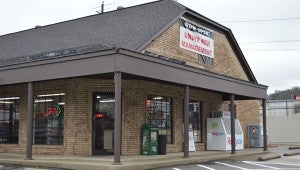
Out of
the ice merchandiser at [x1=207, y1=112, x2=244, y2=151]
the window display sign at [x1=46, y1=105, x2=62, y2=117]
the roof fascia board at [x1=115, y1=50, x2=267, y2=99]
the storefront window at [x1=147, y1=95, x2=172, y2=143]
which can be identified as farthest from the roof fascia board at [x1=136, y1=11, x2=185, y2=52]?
the ice merchandiser at [x1=207, y1=112, x2=244, y2=151]

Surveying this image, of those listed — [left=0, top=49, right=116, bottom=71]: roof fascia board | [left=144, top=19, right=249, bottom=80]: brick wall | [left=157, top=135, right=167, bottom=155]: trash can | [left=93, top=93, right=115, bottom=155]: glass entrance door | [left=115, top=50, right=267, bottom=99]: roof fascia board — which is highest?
[left=144, top=19, right=249, bottom=80]: brick wall

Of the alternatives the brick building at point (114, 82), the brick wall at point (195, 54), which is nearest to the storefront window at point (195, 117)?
the brick building at point (114, 82)

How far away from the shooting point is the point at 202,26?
917 inches

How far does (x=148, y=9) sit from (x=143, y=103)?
21.0 ft

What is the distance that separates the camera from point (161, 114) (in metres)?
20.2

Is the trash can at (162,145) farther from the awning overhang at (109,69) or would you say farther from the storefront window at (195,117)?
the storefront window at (195,117)

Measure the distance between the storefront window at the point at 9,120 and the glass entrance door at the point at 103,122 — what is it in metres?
4.20

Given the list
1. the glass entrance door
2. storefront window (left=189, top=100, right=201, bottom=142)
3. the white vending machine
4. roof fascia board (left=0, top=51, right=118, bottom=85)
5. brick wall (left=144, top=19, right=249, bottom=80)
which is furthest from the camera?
storefront window (left=189, top=100, right=201, bottom=142)

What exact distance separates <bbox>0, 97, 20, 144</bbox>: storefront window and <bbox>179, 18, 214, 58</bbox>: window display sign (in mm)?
8054

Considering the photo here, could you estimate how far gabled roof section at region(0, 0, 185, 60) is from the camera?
787 inches

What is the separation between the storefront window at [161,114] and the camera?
19.7 metres

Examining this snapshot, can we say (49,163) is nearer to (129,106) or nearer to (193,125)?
(129,106)

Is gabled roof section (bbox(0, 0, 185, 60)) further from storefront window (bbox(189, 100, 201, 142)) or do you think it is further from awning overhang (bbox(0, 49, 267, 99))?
storefront window (bbox(189, 100, 201, 142))

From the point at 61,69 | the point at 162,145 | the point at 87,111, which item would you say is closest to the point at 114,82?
the point at 61,69
